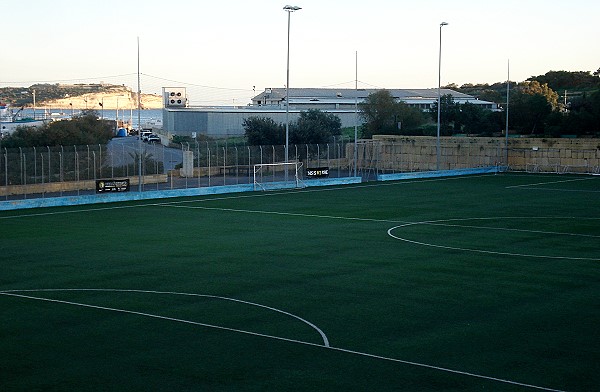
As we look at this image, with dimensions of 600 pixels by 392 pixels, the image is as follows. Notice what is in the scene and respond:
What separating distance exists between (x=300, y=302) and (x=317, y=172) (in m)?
36.2

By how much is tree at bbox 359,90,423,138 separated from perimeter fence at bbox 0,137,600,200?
13.9 metres

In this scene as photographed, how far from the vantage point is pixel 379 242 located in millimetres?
26766

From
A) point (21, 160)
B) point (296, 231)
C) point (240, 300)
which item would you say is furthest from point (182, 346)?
point (21, 160)

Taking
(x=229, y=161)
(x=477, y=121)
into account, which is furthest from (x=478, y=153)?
(x=229, y=161)

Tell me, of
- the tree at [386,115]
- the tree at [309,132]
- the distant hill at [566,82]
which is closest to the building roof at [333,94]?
the distant hill at [566,82]

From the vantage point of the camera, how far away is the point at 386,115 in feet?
287

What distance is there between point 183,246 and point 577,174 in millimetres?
41693

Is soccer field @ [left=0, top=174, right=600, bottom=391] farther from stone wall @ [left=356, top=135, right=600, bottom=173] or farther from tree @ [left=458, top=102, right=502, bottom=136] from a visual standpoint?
tree @ [left=458, top=102, right=502, bottom=136]

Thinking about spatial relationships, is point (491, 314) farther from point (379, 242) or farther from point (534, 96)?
point (534, 96)

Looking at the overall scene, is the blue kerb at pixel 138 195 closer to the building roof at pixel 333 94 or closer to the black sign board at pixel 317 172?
the black sign board at pixel 317 172

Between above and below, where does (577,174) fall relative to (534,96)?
below

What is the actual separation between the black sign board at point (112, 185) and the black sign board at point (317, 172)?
13572 millimetres

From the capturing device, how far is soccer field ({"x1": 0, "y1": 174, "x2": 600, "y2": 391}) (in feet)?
41.5

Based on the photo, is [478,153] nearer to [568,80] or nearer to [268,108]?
[268,108]
